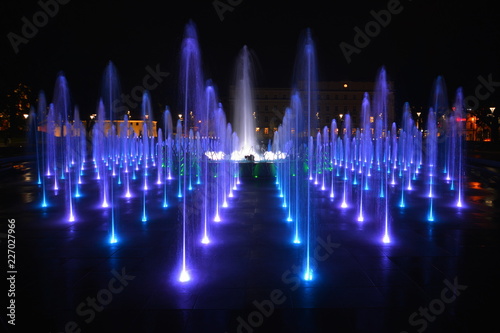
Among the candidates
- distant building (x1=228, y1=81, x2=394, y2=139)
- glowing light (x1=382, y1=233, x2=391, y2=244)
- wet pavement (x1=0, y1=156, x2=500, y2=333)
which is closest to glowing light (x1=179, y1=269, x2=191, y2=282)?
wet pavement (x1=0, y1=156, x2=500, y2=333)

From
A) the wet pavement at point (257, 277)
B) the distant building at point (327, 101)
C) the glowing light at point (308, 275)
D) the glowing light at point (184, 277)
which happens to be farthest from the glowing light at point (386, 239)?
the distant building at point (327, 101)

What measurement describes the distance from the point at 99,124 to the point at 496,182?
139 ft

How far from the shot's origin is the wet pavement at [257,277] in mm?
3910

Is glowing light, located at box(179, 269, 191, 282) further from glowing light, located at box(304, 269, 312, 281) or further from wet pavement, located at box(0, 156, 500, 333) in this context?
glowing light, located at box(304, 269, 312, 281)

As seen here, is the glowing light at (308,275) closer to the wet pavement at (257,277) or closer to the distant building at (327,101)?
the wet pavement at (257,277)

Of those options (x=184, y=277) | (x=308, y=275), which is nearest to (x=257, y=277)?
(x=308, y=275)

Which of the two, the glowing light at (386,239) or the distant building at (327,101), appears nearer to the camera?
the glowing light at (386,239)

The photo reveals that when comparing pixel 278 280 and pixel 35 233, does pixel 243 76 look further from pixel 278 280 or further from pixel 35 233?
pixel 278 280

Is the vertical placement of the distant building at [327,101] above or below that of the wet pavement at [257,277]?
→ above

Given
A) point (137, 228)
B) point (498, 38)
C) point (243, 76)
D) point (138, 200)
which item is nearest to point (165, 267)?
point (137, 228)

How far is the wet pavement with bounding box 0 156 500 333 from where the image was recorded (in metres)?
3.91

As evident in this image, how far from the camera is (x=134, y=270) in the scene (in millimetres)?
5273

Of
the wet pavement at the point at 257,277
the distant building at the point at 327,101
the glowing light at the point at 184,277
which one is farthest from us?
the distant building at the point at 327,101

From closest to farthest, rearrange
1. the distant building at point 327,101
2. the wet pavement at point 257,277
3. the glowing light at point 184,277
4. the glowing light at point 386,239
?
the wet pavement at point 257,277 < the glowing light at point 184,277 < the glowing light at point 386,239 < the distant building at point 327,101
